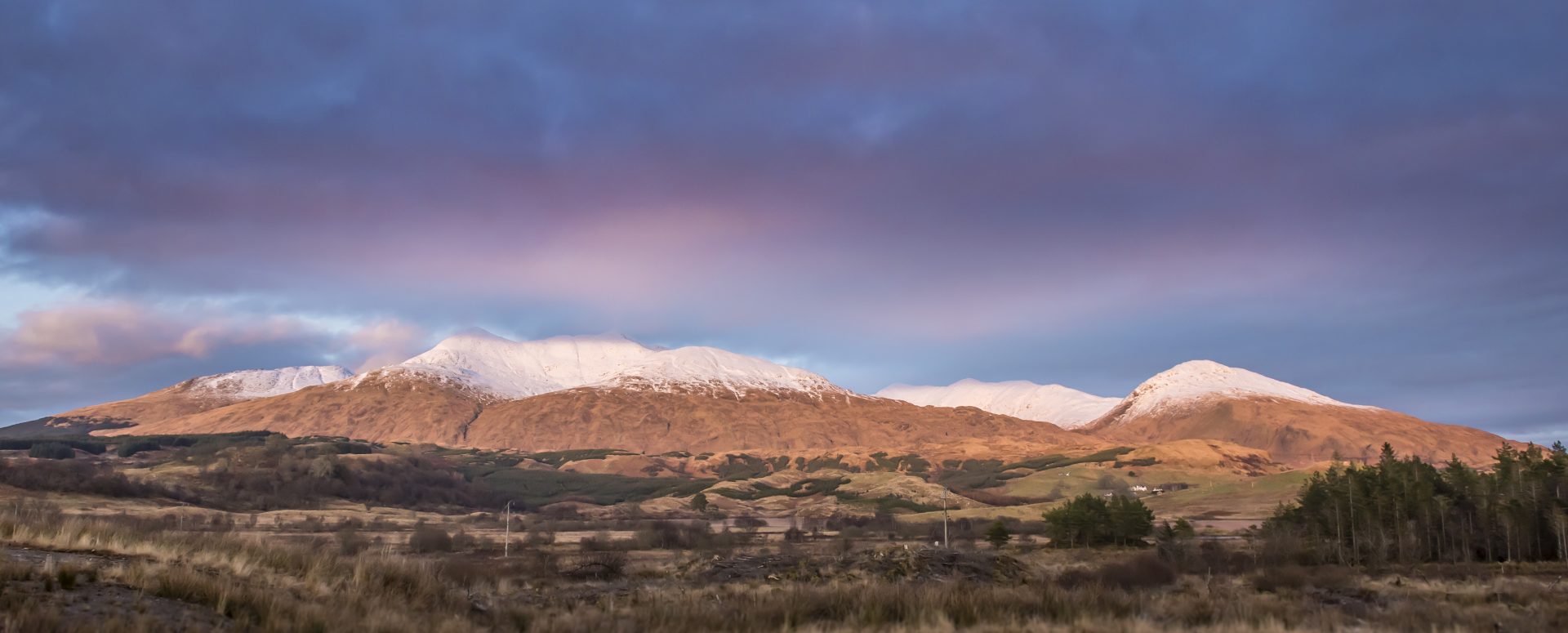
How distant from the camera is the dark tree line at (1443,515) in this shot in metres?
71.8

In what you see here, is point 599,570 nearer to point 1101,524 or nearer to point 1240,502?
point 1101,524

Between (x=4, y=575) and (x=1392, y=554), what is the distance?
9545cm

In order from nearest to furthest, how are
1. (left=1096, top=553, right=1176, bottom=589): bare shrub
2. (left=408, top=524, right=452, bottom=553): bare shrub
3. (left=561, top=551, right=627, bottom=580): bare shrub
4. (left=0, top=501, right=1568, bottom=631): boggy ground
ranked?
1. (left=0, top=501, right=1568, bottom=631): boggy ground
2. (left=1096, top=553, right=1176, bottom=589): bare shrub
3. (left=561, top=551, right=627, bottom=580): bare shrub
4. (left=408, top=524, right=452, bottom=553): bare shrub

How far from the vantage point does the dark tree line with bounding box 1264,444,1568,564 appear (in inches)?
2827

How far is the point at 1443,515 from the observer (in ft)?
248

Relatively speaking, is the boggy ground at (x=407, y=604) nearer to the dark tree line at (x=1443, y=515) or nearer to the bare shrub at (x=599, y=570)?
the bare shrub at (x=599, y=570)

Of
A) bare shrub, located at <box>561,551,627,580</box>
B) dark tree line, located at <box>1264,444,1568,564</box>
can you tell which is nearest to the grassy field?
dark tree line, located at <box>1264,444,1568,564</box>

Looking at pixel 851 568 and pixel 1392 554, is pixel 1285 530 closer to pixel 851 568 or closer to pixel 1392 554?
pixel 1392 554

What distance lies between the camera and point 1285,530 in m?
91.3

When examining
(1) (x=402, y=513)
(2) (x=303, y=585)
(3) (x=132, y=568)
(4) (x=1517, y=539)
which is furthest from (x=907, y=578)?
(1) (x=402, y=513)

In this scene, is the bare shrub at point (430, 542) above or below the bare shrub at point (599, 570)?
below

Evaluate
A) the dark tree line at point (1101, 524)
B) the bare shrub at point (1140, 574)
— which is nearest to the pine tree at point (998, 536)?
the dark tree line at point (1101, 524)

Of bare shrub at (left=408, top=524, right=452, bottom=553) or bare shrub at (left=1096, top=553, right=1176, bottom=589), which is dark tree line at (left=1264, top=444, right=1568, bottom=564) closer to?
bare shrub at (left=1096, top=553, right=1176, bottom=589)

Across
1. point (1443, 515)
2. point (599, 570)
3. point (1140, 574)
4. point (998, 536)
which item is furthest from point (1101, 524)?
point (599, 570)
